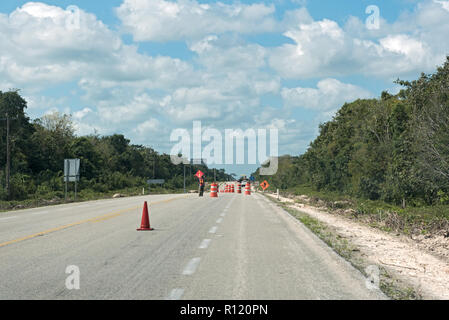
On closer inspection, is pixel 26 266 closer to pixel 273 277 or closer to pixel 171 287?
pixel 171 287

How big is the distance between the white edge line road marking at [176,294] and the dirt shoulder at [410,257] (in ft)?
11.2

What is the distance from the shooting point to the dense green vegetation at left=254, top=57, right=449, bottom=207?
1078 inches

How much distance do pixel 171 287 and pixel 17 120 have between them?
59.2 meters

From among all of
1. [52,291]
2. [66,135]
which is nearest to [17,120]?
[66,135]

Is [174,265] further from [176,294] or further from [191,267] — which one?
[176,294]

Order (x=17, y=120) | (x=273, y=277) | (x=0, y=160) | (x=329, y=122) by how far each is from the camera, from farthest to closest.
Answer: (x=329, y=122) → (x=17, y=120) → (x=0, y=160) → (x=273, y=277)

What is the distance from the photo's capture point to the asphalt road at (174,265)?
23.4 feet

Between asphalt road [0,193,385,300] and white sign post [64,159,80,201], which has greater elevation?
white sign post [64,159,80,201]

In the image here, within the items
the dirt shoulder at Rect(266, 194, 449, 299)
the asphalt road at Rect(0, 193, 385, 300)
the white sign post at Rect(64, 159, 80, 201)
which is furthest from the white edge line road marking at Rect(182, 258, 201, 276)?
the white sign post at Rect(64, 159, 80, 201)

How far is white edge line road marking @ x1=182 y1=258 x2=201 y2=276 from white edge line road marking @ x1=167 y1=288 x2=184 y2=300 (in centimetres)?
119

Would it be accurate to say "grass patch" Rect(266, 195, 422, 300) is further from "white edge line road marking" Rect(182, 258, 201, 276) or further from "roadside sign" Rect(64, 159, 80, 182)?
"roadside sign" Rect(64, 159, 80, 182)

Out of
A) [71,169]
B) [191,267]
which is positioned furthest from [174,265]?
[71,169]

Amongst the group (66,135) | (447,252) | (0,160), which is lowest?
(447,252)

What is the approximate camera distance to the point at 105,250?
436 inches
